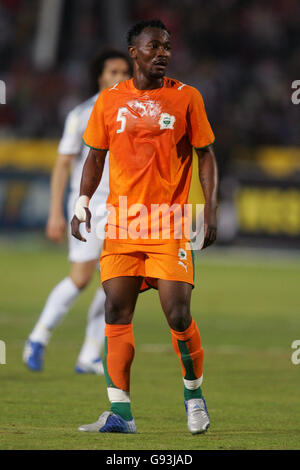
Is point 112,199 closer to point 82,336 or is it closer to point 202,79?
point 82,336

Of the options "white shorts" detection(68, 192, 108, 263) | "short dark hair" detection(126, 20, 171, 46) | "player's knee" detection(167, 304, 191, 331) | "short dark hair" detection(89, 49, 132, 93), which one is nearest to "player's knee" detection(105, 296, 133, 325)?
"player's knee" detection(167, 304, 191, 331)

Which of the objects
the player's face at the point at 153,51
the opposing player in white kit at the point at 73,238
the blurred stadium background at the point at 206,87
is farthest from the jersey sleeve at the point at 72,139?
the blurred stadium background at the point at 206,87

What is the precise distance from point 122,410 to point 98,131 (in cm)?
156

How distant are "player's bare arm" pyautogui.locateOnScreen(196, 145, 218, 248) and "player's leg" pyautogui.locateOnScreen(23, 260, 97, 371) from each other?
2596mm

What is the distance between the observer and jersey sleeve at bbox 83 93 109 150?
5582 mm

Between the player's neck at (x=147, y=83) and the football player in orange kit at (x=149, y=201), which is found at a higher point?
the player's neck at (x=147, y=83)

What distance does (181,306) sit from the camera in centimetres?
543

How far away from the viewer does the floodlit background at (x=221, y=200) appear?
6.86 meters

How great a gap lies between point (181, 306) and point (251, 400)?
1.62m

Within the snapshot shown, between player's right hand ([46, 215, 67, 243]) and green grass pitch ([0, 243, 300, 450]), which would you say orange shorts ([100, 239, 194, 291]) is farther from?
player's right hand ([46, 215, 67, 243])

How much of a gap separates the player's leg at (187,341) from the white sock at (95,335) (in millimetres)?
2492

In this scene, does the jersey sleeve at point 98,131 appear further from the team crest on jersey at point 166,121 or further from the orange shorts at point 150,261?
the orange shorts at point 150,261

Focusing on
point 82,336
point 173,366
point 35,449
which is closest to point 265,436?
point 35,449
